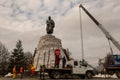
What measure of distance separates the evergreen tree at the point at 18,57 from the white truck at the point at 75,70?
4232 cm

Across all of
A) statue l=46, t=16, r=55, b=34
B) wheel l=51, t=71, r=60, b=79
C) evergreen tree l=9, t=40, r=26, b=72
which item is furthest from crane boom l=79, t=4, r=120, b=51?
evergreen tree l=9, t=40, r=26, b=72

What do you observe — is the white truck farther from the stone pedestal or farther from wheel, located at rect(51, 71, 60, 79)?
the stone pedestal

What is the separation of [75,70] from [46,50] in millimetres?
11016

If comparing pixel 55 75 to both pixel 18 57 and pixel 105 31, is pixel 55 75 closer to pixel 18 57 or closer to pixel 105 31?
pixel 105 31

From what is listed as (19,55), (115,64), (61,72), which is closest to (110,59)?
(115,64)

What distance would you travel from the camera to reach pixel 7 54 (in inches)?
3504

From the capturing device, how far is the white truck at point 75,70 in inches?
1277

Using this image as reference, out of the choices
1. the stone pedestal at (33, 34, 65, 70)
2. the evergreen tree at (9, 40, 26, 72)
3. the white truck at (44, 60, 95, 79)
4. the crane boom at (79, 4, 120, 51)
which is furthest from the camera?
the evergreen tree at (9, 40, 26, 72)

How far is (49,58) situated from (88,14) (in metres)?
10.6

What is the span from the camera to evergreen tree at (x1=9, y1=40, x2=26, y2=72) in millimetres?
76438

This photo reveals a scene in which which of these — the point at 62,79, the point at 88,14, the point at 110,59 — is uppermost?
the point at 88,14

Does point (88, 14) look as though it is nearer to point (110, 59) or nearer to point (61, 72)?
point (110, 59)

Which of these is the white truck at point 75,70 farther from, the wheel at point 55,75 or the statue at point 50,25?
the statue at point 50,25

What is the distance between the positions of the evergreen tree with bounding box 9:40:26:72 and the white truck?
42.3 metres
